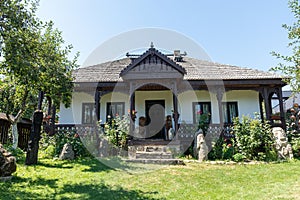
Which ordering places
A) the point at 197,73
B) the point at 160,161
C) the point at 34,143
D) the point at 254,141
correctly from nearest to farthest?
the point at 34,143 → the point at 160,161 → the point at 254,141 → the point at 197,73

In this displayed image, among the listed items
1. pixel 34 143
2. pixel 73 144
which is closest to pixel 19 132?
pixel 73 144

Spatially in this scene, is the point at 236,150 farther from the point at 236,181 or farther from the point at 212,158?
the point at 236,181

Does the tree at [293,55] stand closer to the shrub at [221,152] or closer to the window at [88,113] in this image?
the shrub at [221,152]

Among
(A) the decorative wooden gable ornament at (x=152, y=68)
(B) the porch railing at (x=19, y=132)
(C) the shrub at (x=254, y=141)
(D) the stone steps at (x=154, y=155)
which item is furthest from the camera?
(B) the porch railing at (x=19, y=132)

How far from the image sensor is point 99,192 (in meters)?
5.30

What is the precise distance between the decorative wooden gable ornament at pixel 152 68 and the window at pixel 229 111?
4.20m

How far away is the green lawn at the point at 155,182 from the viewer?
5.11 metres

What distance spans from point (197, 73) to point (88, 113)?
6875 mm

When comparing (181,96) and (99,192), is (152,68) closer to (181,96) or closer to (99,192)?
(181,96)

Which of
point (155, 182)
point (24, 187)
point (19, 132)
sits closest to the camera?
point (24, 187)

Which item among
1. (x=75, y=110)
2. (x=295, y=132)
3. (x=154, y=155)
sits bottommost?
(x=154, y=155)

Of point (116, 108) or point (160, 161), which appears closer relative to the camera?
point (160, 161)

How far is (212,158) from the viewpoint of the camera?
9.60 metres

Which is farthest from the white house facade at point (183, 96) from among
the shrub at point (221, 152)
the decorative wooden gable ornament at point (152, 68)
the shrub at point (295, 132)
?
the shrub at point (221, 152)
